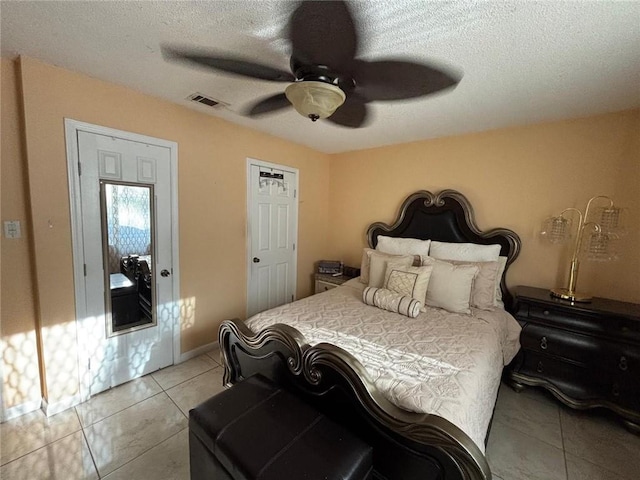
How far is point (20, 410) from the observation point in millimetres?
1932

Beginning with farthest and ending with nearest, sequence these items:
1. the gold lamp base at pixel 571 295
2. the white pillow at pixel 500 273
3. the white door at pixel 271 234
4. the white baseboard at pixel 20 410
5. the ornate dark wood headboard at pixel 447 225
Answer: the white door at pixel 271 234, the ornate dark wood headboard at pixel 447 225, the white pillow at pixel 500 273, the gold lamp base at pixel 571 295, the white baseboard at pixel 20 410

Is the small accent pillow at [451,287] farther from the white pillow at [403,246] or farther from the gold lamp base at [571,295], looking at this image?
the gold lamp base at [571,295]

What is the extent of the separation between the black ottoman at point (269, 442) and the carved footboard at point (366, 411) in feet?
0.30

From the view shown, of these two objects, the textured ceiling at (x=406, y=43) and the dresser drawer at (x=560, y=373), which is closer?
the textured ceiling at (x=406, y=43)

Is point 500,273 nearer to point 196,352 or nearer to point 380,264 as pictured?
point 380,264

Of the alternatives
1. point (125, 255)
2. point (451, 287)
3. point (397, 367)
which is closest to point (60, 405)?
point (125, 255)

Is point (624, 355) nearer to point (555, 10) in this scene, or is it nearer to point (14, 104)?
point (555, 10)

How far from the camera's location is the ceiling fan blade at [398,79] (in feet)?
5.33

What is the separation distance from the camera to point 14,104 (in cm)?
179

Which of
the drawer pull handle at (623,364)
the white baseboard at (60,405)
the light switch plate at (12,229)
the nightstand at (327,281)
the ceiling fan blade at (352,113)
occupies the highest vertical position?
the ceiling fan blade at (352,113)

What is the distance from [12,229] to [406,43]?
8.93 ft

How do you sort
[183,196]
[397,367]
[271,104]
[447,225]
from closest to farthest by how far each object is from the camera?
1. [397,367]
2. [271,104]
3. [183,196]
4. [447,225]

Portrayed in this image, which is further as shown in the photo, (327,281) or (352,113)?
(327,281)

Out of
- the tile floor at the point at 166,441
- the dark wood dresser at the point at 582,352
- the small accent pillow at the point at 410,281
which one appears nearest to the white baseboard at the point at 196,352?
the tile floor at the point at 166,441
